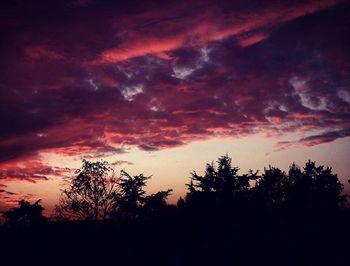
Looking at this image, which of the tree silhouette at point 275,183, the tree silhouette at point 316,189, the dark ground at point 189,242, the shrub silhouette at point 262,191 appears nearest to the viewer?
the dark ground at point 189,242

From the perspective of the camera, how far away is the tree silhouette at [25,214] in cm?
4381

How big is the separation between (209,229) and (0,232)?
16126mm

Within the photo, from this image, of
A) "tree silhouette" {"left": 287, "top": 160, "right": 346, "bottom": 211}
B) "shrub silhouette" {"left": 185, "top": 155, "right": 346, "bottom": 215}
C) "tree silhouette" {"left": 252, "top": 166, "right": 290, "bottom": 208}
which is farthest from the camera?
"tree silhouette" {"left": 252, "top": 166, "right": 290, "bottom": 208}

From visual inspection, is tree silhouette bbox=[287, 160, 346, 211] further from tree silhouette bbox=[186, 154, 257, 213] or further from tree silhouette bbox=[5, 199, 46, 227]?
tree silhouette bbox=[5, 199, 46, 227]

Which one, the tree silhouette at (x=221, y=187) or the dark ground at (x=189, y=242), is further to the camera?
the tree silhouette at (x=221, y=187)

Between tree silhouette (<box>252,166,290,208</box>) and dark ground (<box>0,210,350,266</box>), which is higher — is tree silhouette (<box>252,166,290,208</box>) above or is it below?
above

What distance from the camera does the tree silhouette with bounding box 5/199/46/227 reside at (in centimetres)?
4381

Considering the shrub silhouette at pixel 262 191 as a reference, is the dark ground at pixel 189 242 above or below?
below

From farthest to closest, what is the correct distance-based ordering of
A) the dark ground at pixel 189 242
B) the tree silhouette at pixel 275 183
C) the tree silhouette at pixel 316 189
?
the tree silhouette at pixel 275 183 < the tree silhouette at pixel 316 189 < the dark ground at pixel 189 242

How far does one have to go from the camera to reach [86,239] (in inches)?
1013

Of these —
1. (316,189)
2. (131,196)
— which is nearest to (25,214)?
(131,196)

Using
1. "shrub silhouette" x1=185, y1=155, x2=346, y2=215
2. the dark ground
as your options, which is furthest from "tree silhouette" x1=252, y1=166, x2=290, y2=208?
the dark ground

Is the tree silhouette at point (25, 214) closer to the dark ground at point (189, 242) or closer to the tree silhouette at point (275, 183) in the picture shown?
the dark ground at point (189, 242)

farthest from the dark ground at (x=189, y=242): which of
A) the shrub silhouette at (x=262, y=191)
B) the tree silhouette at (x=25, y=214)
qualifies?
the tree silhouette at (x=25, y=214)
